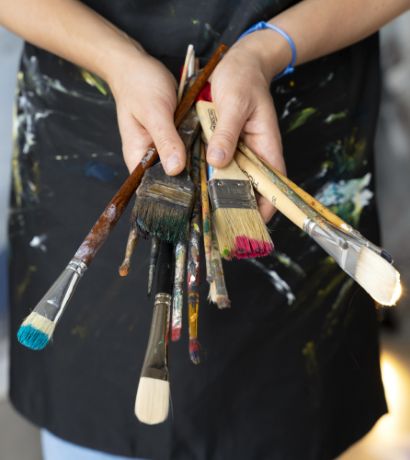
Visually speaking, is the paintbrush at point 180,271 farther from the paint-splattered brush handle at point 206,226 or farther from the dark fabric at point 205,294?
the dark fabric at point 205,294

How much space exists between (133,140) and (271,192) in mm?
139

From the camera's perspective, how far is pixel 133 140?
1.89ft

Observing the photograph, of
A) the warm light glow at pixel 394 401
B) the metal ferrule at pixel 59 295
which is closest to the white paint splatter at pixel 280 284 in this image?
the metal ferrule at pixel 59 295

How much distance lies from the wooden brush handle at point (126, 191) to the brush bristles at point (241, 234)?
0.25ft

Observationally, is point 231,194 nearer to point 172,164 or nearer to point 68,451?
point 172,164

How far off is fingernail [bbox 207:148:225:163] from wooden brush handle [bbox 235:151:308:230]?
0.10 feet

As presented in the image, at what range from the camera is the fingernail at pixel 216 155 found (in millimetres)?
529

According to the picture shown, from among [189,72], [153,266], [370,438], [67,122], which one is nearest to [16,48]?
[67,122]

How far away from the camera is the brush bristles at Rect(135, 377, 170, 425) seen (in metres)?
0.43

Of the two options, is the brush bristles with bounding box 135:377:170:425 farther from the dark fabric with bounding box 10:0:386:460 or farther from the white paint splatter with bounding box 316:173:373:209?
the white paint splatter with bounding box 316:173:373:209

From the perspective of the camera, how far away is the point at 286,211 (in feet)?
1.65

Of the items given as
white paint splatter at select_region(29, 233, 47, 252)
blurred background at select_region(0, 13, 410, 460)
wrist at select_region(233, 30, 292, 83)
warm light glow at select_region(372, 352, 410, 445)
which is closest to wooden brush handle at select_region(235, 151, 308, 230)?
wrist at select_region(233, 30, 292, 83)

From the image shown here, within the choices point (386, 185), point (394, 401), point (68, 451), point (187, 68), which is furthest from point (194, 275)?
point (394, 401)

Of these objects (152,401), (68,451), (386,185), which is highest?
(386,185)
